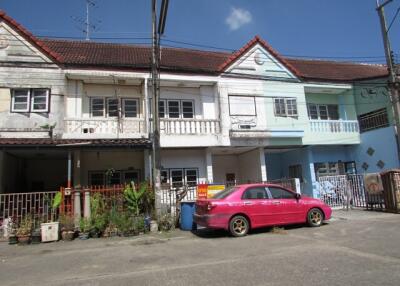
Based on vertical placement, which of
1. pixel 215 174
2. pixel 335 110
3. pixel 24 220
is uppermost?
pixel 335 110

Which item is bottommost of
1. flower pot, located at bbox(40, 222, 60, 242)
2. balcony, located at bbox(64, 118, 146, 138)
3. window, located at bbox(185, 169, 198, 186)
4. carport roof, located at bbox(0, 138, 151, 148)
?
flower pot, located at bbox(40, 222, 60, 242)

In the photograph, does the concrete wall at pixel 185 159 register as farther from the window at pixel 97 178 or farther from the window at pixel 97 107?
the window at pixel 97 107

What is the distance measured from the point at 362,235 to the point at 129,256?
20.6 ft

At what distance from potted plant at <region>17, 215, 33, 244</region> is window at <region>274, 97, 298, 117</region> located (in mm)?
12945

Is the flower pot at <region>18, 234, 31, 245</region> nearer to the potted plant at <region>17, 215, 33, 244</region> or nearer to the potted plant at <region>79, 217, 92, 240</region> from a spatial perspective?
the potted plant at <region>17, 215, 33, 244</region>

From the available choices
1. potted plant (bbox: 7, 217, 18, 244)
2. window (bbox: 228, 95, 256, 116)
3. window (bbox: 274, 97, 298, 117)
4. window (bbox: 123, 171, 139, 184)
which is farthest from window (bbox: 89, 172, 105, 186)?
window (bbox: 274, 97, 298, 117)

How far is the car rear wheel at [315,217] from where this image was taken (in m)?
11.1

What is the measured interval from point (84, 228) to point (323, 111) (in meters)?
15.7

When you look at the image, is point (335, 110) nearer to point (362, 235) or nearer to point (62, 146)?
point (362, 235)

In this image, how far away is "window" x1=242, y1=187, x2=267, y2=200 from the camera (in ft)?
34.1

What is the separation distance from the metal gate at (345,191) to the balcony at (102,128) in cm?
931

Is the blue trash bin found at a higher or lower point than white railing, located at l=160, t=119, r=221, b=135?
lower

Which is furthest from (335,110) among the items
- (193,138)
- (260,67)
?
(193,138)

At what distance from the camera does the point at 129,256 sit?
26.7 ft
